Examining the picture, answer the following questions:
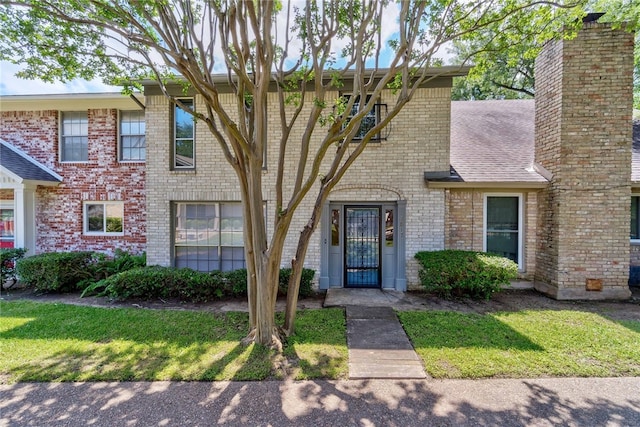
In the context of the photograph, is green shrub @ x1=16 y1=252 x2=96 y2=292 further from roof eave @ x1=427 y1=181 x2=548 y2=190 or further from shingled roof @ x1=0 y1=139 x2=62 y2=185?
roof eave @ x1=427 y1=181 x2=548 y2=190

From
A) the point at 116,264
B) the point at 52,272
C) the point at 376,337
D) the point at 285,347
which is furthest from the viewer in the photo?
the point at 116,264

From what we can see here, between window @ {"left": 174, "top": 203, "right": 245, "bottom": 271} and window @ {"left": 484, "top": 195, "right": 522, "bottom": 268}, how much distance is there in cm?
675

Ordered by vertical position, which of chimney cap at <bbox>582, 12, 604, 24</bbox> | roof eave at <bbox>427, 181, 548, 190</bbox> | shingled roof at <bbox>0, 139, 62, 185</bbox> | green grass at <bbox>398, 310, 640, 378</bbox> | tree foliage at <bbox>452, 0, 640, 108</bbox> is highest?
chimney cap at <bbox>582, 12, 604, 24</bbox>

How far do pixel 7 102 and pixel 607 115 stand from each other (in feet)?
54.8

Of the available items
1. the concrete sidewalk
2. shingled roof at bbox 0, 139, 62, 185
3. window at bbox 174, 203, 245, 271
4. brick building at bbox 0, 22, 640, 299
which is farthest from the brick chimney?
shingled roof at bbox 0, 139, 62, 185

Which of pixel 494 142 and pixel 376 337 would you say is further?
pixel 494 142

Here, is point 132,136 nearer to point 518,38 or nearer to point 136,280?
point 136,280

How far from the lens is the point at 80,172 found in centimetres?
909

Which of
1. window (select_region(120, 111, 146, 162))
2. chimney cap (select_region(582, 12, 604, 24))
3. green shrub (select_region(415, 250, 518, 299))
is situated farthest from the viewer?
window (select_region(120, 111, 146, 162))

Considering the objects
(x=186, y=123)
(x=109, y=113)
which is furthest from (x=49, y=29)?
(x=109, y=113)

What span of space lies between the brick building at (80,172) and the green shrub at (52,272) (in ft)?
5.72

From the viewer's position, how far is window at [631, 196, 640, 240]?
7961 millimetres

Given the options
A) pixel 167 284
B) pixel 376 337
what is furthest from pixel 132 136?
pixel 376 337

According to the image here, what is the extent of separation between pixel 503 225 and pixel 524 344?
4182mm
